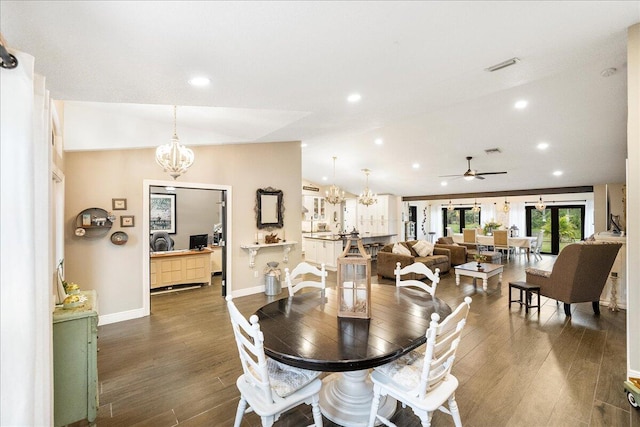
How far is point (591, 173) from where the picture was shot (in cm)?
687

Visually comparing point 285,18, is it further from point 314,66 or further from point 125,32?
point 125,32

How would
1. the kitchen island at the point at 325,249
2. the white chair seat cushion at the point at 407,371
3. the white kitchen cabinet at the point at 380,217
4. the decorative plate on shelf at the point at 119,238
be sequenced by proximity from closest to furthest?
1. the white chair seat cushion at the point at 407,371
2. the decorative plate on shelf at the point at 119,238
3. the kitchen island at the point at 325,249
4. the white kitchen cabinet at the point at 380,217

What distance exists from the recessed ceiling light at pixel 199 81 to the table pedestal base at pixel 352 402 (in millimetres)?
2575

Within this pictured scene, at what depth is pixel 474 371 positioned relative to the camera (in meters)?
2.60

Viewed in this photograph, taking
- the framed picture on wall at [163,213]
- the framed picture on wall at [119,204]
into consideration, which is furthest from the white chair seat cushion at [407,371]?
the framed picture on wall at [163,213]

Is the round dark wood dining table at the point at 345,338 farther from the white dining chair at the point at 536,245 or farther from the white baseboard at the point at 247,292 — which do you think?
the white dining chair at the point at 536,245

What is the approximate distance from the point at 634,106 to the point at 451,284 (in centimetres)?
458

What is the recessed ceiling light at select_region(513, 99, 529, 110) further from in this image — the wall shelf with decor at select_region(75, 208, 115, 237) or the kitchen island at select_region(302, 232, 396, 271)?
the wall shelf with decor at select_region(75, 208, 115, 237)

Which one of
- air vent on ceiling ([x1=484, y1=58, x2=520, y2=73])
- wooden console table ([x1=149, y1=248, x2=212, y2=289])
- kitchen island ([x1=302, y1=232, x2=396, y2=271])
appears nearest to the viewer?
air vent on ceiling ([x1=484, y1=58, x2=520, y2=73])

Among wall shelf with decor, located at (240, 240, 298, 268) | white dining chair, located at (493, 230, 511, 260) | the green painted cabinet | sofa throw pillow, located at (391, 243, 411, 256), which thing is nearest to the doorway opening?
wall shelf with decor, located at (240, 240, 298, 268)

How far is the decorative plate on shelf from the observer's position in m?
3.86

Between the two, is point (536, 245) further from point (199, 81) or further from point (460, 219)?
point (199, 81)

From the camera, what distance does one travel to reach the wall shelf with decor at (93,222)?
3.60 m

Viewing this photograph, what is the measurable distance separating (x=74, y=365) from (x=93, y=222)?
247 cm
